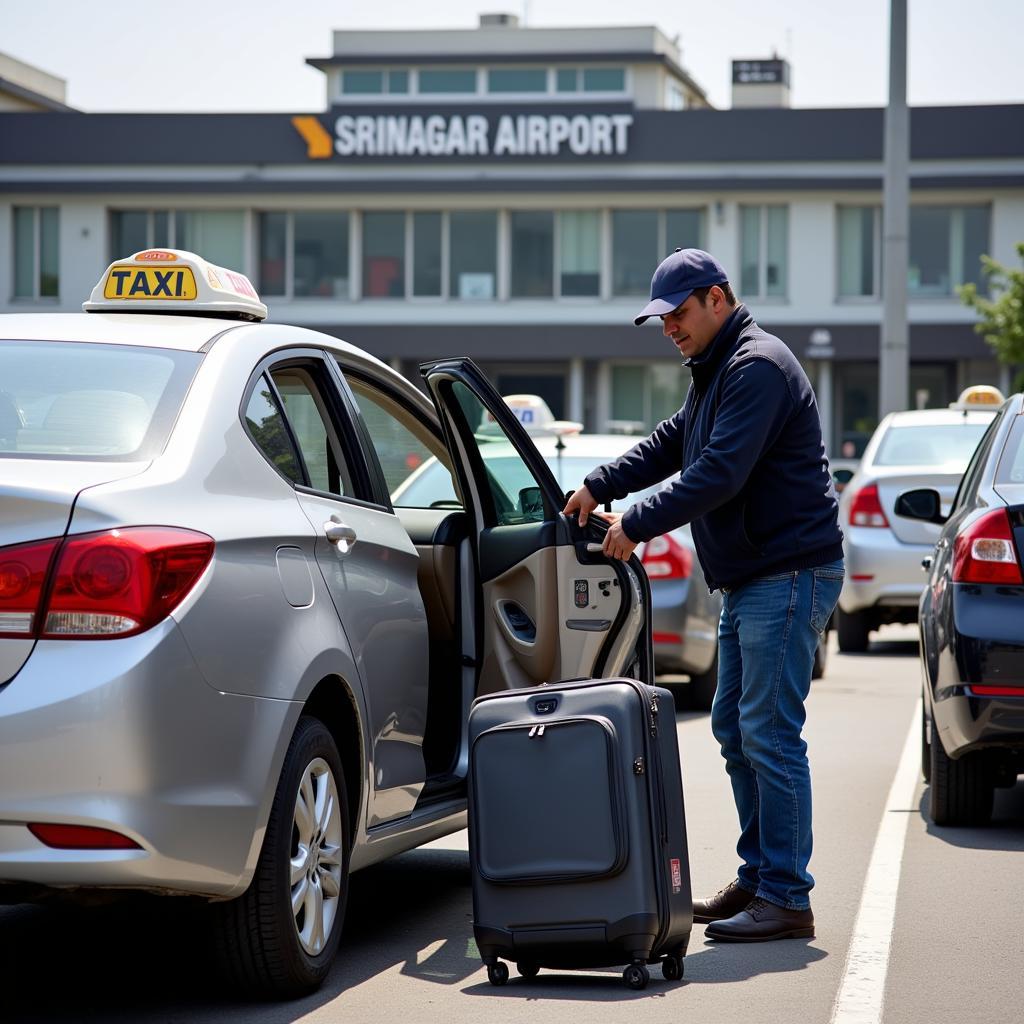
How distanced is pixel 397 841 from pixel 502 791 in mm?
587

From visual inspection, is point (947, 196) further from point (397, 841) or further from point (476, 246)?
point (397, 841)

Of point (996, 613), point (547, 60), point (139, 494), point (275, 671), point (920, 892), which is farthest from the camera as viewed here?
point (547, 60)

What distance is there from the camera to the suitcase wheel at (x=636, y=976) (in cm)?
465

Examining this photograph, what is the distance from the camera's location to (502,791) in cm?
473

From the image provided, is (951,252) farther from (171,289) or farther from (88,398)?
(88,398)

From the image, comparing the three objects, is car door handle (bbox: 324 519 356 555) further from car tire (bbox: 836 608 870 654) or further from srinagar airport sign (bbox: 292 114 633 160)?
srinagar airport sign (bbox: 292 114 633 160)

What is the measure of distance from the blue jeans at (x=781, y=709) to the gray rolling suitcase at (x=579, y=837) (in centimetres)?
58

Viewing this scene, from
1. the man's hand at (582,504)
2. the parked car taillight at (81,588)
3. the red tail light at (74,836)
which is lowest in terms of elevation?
the red tail light at (74,836)

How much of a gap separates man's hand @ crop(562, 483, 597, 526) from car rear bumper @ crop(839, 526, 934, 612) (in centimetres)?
836

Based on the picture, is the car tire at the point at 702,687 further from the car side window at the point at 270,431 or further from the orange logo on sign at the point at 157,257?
the car side window at the point at 270,431

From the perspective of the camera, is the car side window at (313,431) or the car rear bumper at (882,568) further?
the car rear bumper at (882,568)

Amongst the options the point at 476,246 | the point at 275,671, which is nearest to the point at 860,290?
the point at 476,246

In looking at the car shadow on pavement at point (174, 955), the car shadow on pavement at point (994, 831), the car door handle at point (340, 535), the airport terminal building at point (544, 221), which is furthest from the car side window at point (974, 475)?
the airport terminal building at point (544, 221)

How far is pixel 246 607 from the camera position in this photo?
424 centimetres
